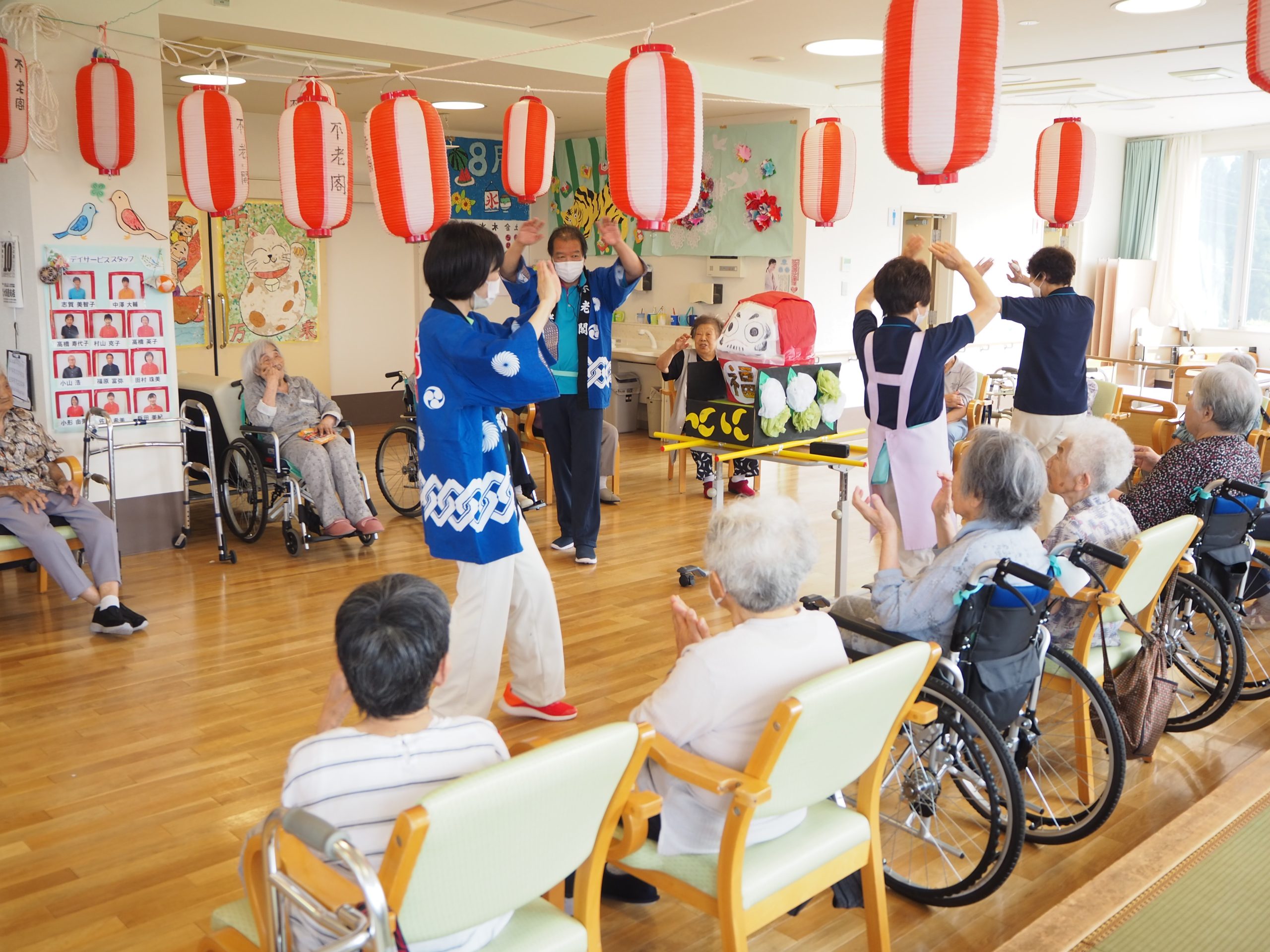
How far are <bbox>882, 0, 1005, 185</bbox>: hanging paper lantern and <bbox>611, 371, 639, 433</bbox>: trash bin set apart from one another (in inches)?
233

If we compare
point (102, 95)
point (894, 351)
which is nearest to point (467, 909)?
point (894, 351)

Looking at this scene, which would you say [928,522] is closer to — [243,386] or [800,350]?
[800,350]

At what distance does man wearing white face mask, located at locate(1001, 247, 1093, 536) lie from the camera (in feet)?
13.3

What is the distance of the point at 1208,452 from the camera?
345 centimetres

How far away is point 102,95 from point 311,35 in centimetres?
121

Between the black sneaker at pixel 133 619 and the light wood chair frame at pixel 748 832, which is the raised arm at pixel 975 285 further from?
the black sneaker at pixel 133 619

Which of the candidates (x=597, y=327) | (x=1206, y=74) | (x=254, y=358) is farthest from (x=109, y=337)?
(x=1206, y=74)

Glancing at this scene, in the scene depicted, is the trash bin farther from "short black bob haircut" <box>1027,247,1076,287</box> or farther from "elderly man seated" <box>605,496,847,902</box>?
"elderly man seated" <box>605,496,847,902</box>

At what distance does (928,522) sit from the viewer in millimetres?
3592

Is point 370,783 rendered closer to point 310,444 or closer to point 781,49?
point 310,444

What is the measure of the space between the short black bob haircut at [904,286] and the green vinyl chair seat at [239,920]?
2.51m

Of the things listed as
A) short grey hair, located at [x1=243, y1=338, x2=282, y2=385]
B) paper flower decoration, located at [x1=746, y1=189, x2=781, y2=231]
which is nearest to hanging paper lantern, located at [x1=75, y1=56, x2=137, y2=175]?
short grey hair, located at [x1=243, y1=338, x2=282, y2=385]

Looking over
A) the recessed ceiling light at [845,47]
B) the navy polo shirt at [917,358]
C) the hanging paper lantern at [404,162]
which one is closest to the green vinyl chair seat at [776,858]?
the navy polo shirt at [917,358]

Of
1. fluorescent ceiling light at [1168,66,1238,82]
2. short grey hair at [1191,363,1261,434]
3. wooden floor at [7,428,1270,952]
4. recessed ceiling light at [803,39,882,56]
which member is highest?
fluorescent ceiling light at [1168,66,1238,82]
